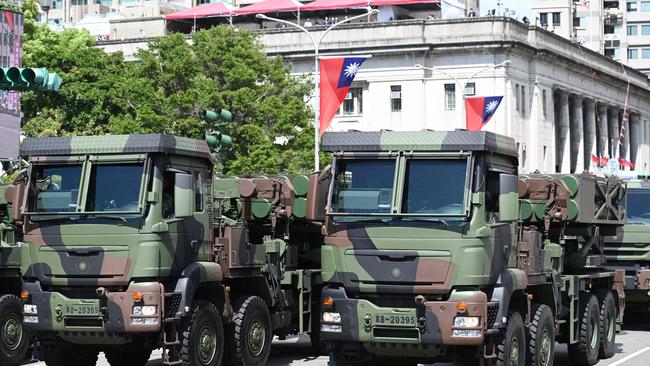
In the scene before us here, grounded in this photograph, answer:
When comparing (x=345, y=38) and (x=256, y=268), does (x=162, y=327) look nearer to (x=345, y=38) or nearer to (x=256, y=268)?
(x=256, y=268)

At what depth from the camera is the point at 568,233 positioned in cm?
2266

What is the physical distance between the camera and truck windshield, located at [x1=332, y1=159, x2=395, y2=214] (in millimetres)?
17281

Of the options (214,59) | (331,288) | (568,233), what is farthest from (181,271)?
(214,59)

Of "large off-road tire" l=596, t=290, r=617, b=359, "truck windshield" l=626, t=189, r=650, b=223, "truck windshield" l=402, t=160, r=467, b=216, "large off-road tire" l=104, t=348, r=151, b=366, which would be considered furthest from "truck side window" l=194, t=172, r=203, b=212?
"truck windshield" l=626, t=189, r=650, b=223

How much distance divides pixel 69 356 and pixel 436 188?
18.3 ft

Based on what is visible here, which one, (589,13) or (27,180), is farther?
(589,13)

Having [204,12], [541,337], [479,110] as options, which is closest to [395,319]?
[541,337]

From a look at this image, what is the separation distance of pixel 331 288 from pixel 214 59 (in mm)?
47827

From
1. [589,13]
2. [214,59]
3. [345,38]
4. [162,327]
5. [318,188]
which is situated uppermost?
[589,13]

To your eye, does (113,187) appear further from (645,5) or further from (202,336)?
(645,5)

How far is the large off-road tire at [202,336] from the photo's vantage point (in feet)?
59.8

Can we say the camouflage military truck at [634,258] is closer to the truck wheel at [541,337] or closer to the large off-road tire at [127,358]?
the truck wheel at [541,337]

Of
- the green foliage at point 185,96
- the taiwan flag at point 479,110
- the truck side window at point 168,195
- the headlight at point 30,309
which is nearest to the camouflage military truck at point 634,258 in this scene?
the truck side window at point 168,195

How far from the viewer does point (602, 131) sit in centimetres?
11194
